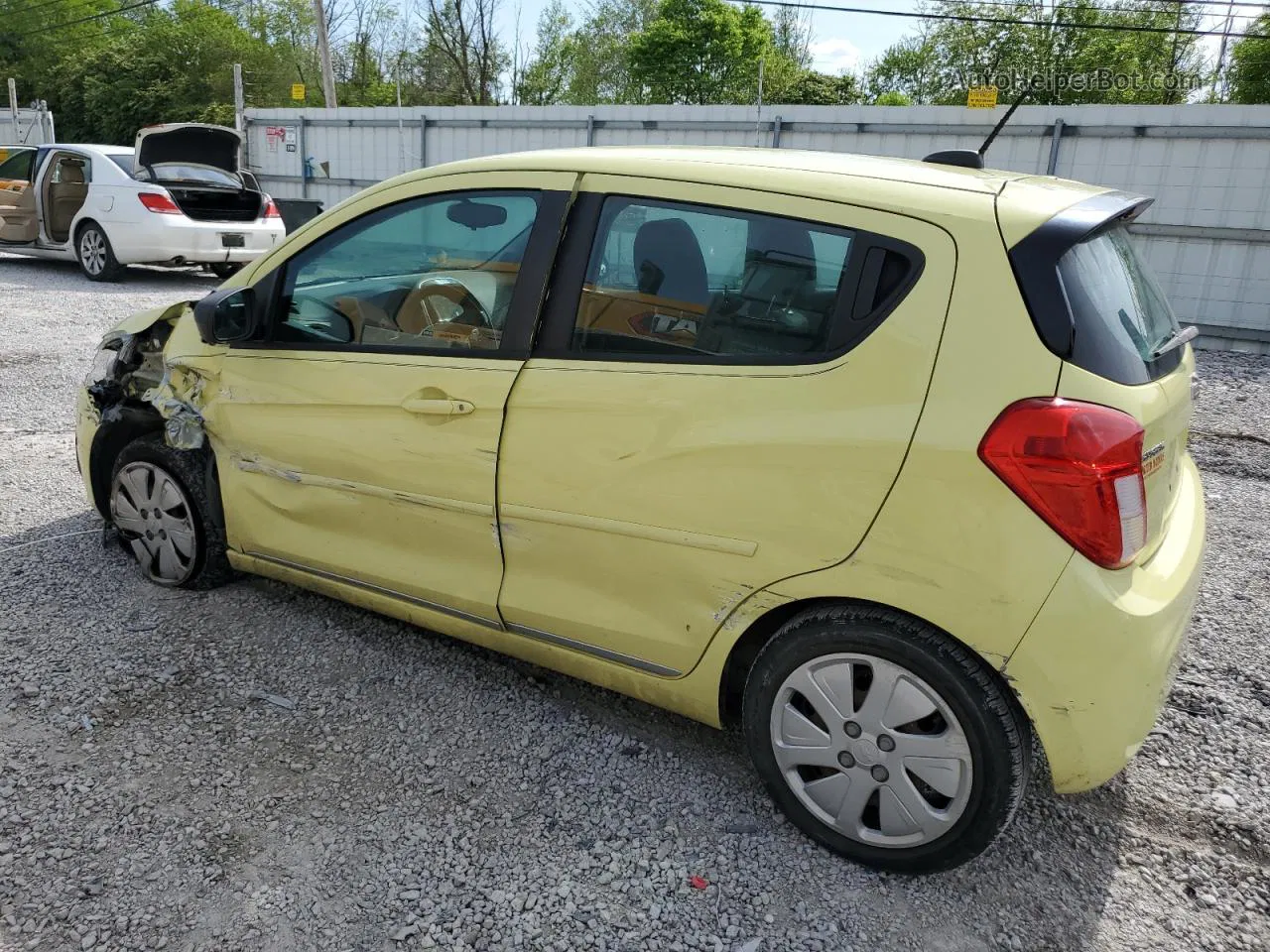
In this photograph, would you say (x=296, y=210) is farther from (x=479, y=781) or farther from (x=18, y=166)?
(x=479, y=781)

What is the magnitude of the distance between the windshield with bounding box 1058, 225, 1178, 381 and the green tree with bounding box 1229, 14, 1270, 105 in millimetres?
31362

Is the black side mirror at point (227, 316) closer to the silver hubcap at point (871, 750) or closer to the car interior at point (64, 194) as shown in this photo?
the silver hubcap at point (871, 750)

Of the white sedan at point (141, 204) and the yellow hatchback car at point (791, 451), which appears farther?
the white sedan at point (141, 204)

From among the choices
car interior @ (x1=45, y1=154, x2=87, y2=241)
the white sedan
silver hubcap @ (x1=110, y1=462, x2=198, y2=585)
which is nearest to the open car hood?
the white sedan

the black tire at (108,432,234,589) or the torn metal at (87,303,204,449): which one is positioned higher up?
the torn metal at (87,303,204,449)

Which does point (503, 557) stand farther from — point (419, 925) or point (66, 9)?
point (66, 9)

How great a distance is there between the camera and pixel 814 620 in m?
2.29

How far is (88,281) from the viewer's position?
39.2ft

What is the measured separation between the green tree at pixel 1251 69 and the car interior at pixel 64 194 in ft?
97.9


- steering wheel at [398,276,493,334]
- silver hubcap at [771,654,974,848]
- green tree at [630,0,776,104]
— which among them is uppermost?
green tree at [630,0,776,104]

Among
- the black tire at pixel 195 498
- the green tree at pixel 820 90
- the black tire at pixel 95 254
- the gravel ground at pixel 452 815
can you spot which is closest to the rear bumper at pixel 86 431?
the black tire at pixel 195 498

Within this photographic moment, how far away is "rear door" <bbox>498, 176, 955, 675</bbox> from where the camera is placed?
2.16 metres

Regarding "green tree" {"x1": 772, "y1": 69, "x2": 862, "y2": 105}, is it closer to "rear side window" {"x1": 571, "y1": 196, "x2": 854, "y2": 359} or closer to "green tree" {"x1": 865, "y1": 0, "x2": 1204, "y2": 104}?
"green tree" {"x1": 865, "y1": 0, "x2": 1204, "y2": 104}

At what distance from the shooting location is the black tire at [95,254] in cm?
1155
